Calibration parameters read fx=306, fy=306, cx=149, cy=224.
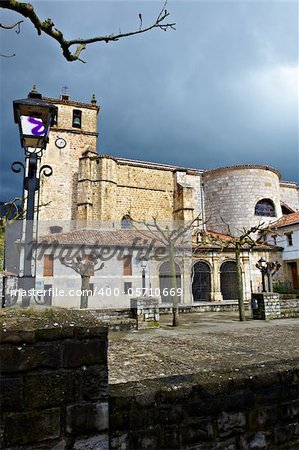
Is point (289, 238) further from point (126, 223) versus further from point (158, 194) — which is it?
point (126, 223)

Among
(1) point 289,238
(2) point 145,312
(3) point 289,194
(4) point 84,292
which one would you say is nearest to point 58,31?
(2) point 145,312

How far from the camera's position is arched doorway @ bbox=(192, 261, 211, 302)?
72.7ft

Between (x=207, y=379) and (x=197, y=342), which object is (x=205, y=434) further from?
(x=197, y=342)

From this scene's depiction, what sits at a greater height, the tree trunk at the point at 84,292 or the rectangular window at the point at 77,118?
the rectangular window at the point at 77,118

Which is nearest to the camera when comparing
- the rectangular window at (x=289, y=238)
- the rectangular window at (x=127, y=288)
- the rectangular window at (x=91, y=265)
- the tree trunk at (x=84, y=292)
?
the tree trunk at (x=84, y=292)

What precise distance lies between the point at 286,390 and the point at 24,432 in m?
2.09

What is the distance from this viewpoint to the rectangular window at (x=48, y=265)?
18.4 meters

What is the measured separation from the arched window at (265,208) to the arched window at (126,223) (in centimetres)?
1107

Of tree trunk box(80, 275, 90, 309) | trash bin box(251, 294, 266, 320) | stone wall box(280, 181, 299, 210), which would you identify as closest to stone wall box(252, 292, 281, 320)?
trash bin box(251, 294, 266, 320)

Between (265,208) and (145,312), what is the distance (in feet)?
70.3

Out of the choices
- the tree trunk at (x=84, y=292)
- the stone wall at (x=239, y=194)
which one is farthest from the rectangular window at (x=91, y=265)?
the stone wall at (x=239, y=194)

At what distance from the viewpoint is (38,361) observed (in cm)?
163

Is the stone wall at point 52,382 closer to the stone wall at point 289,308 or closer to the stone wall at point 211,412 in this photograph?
the stone wall at point 211,412

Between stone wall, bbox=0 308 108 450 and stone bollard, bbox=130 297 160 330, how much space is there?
764 centimetres
